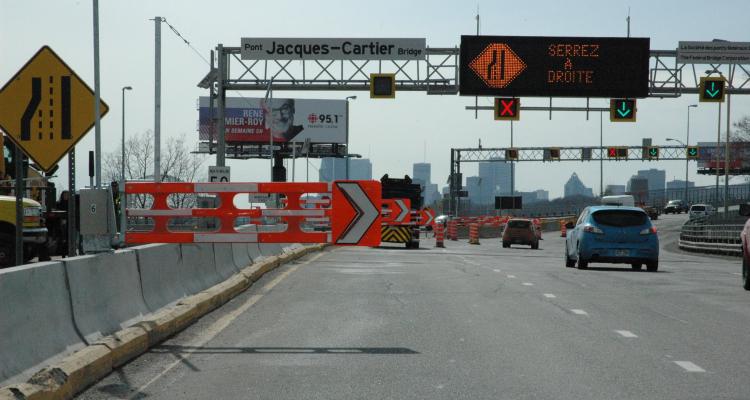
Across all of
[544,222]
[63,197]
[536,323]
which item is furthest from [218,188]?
[544,222]

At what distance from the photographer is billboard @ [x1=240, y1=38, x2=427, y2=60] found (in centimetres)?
3441

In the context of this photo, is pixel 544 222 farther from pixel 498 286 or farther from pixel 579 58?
pixel 498 286

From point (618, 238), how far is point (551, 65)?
12.1m

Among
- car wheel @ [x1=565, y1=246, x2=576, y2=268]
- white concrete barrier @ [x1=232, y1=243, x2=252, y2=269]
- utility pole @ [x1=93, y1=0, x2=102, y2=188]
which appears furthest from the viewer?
car wheel @ [x1=565, y1=246, x2=576, y2=268]

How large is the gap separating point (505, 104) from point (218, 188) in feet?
77.7

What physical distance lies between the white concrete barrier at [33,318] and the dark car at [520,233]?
39857 mm

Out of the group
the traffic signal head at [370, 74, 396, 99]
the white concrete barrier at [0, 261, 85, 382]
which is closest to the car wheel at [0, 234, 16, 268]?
the white concrete barrier at [0, 261, 85, 382]

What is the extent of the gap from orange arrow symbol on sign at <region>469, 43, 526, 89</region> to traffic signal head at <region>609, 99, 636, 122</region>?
426 centimetres

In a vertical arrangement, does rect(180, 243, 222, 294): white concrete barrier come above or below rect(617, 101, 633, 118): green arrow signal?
below

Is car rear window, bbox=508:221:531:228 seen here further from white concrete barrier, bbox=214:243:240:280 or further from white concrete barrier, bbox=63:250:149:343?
white concrete barrier, bbox=63:250:149:343

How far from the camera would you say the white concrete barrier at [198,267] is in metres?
13.6

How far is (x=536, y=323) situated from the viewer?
1212cm

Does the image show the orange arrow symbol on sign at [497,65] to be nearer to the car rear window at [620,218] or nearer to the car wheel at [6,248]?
the car rear window at [620,218]

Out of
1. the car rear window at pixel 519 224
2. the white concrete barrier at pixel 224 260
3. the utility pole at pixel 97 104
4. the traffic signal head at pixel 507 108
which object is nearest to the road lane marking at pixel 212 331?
the white concrete barrier at pixel 224 260
